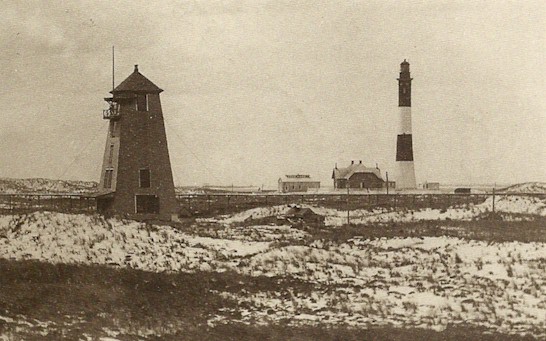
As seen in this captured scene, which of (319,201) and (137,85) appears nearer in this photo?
(137,85)

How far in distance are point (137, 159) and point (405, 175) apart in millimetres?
18035

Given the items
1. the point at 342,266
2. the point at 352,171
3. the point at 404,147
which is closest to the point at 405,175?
the point at 404,147

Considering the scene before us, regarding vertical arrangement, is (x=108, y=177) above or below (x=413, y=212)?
above

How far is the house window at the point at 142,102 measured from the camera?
20.9 m

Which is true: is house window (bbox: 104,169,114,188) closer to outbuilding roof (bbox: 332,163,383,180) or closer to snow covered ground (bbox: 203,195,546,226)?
snow covered ground (bbox: 203,195,546,226)

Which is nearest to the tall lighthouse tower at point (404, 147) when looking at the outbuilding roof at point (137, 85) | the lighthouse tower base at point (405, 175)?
the lighthouse tower base at point (405, 175)

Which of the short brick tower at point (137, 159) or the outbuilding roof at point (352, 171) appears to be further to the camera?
the outbuilding roof at point (352, 171)

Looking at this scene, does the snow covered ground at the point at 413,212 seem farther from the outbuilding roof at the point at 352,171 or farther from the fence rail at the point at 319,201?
the outbuilding roof at the point at 352,171

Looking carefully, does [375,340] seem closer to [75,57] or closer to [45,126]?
[75,57]

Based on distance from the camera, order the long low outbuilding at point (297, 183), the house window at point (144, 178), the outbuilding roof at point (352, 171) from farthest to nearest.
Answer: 1. the outbuilding roof at point (352, 171)
2. the long low outbuilding at point (297, 183)
3. the house window at point (144, 178)

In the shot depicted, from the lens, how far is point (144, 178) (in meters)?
20.8

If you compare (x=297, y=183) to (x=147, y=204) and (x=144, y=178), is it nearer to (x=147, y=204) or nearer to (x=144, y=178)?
(x=147, y=204)

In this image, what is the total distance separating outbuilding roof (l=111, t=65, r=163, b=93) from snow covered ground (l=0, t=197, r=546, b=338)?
5.90m

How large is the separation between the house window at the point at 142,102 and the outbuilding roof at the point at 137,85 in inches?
13.0
